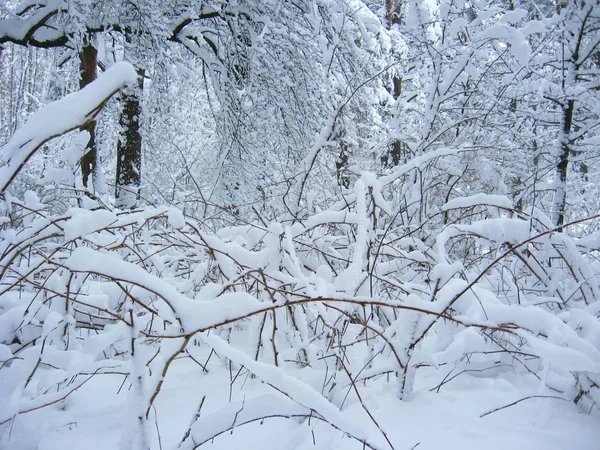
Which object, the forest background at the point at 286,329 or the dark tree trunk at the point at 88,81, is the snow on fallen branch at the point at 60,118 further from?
the dark tree trunk at the point at 88,81

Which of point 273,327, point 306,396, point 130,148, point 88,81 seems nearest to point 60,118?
point 306,396

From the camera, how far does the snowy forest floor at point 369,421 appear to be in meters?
0.79

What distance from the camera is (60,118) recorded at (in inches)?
20.8

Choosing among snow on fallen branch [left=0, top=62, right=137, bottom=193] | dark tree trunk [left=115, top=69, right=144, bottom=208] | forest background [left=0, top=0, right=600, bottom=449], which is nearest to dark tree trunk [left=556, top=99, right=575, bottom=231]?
forest background [left=0, top=0, right=600, bottom=449]

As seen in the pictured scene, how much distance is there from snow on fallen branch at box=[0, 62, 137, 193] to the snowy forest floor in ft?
1.53

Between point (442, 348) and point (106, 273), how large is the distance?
1.04 m

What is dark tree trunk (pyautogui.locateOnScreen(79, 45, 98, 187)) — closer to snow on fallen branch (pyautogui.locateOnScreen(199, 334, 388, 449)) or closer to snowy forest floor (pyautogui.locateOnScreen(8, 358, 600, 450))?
snowy forest floor (pyautogui.locateOnScreen(8, 358, 600, 450))

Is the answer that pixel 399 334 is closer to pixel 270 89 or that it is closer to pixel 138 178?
pixel 270 89

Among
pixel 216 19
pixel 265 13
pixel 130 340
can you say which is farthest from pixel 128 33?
pixel 130 340

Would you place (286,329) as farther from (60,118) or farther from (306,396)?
(60,118)

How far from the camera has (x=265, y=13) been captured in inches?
197

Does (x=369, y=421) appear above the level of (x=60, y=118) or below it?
below

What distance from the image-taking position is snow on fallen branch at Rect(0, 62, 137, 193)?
526 millimetres

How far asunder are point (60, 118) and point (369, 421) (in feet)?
2.84
